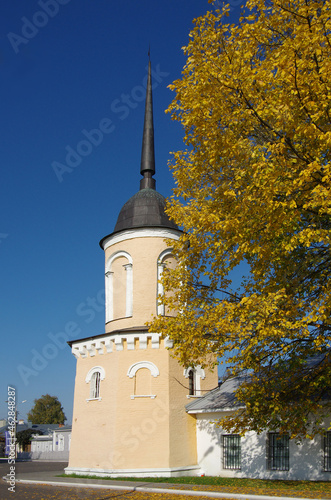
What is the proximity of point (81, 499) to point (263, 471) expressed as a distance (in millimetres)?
6066

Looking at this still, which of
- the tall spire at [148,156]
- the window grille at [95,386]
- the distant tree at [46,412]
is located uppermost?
the tall spire at [148,156]

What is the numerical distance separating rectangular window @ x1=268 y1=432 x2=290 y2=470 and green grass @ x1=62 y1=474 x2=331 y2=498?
1.94ft

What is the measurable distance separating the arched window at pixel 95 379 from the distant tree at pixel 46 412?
5829 cm

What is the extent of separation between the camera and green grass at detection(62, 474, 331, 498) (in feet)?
37.6

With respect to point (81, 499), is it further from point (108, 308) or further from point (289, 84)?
point (289, 84)

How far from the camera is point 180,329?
32.8ft

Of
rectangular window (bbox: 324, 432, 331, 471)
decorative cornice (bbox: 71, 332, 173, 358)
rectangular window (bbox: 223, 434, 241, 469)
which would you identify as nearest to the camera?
rectangular window (bbox: 324, 432, 331, 471)

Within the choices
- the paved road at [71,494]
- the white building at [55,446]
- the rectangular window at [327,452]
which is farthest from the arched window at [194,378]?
the white building at [55,446]

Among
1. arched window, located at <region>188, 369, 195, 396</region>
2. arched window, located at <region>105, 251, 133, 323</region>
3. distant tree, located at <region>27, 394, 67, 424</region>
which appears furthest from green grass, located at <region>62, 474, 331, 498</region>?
distant tree, located at <region>27, 394, 67, 424</region>

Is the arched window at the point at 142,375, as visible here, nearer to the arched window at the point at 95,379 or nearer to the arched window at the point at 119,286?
the arched window at the point at 95,379

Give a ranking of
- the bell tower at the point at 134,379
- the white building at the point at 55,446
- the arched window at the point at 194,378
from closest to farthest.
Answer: the bell tower at the point at 134,379 → the arched window at the point at 194,378 → the white building at the point at 55,446

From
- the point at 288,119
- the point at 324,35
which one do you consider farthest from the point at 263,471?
the point at 324,35

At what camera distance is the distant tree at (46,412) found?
70375mm

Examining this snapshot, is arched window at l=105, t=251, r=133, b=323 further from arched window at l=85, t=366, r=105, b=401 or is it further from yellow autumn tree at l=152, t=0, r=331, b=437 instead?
yellow autumn tree at l=152, t=0, r=331, b=437
